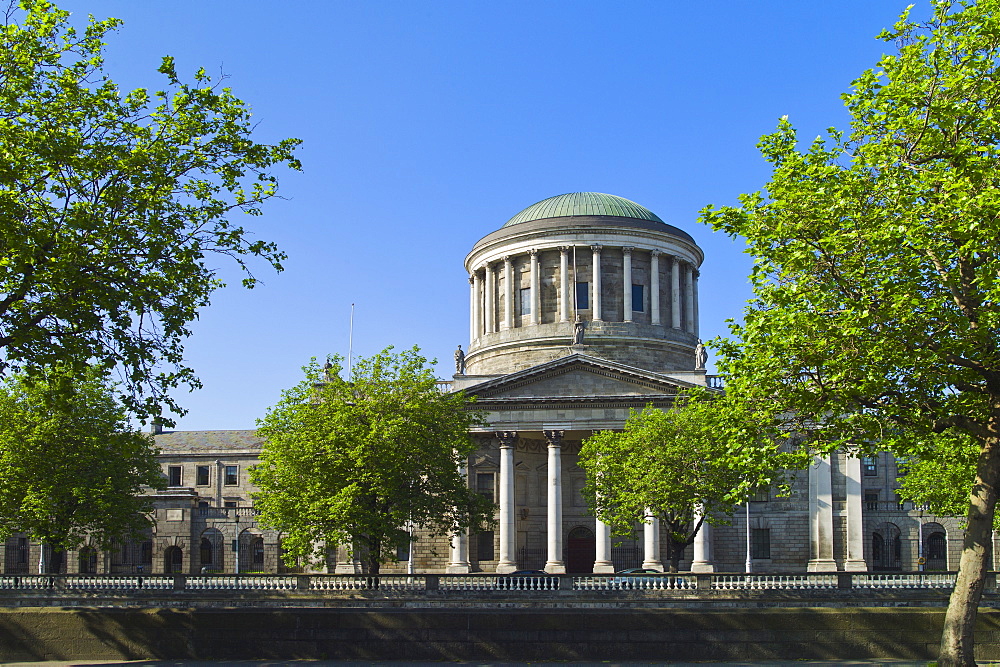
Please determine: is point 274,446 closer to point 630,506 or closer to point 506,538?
point 630,506

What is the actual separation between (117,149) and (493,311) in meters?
48.5

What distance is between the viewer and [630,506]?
39.6 metres

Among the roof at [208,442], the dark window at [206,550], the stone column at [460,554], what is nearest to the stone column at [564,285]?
the stone column at [460,554]

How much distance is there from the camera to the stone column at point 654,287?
63.4 metres

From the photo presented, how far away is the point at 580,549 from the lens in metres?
55.8

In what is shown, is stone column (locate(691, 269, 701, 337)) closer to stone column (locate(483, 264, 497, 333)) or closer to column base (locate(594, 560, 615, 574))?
Result: stone column (locate(483, 264, 497, 333))

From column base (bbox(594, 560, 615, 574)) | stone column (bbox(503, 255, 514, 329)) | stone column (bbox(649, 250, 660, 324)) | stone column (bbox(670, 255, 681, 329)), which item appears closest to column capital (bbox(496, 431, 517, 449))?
column base (bbox(594, 560, 615, 574))

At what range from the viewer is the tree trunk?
750 inches

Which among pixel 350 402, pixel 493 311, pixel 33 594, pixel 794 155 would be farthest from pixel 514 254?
pixel 794 155

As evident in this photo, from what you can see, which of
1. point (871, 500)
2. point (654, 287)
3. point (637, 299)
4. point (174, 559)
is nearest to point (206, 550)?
point (174, 559)

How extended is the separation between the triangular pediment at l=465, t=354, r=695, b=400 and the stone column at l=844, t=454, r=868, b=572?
947 centimetres

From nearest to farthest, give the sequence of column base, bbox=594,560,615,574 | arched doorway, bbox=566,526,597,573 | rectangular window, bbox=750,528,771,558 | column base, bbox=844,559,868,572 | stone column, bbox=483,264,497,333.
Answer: column base, bbox=594,560,615,574 < column base, bbox=844,559,868,572 < rectangular window, bbox=750,528,771,558 < arched doorway, bbox=566,526,597,573 < stone column, bbox=483,264,497,333

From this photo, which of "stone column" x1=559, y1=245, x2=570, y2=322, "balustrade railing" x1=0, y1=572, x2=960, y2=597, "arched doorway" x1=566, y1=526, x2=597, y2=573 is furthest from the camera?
"stone column" x1=559, y1=245, x2=570, y2=322

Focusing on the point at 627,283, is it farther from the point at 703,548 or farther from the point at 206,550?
the point at 206,550
